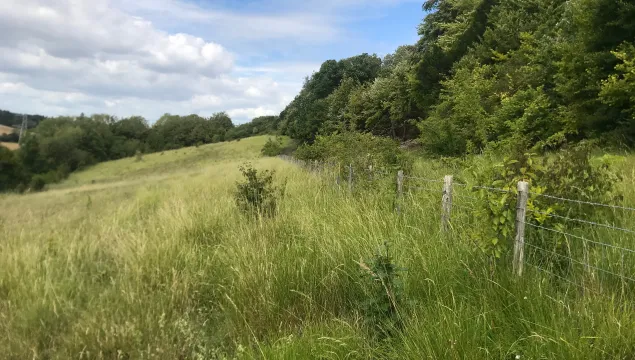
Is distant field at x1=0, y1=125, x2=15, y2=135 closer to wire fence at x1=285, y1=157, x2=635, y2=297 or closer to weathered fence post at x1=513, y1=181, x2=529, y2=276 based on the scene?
wire fence at x1=285, y1=157, x2=635, y2=297

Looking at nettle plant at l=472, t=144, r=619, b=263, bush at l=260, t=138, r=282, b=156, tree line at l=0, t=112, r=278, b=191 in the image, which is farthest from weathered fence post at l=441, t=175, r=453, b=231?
bush at l=260, t=138, r=282, b=156

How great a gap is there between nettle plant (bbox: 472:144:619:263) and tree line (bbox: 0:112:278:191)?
47949mm

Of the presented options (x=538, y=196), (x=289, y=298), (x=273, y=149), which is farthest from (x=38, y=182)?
(x=538, y=196)

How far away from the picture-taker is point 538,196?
3768 mm

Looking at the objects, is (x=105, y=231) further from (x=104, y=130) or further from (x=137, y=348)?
(x=104, y=130)

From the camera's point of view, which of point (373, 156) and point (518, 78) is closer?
point (373, 156)

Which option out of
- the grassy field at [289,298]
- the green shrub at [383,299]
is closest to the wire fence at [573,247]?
the grassy field at [289,298]

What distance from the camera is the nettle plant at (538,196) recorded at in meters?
3.46

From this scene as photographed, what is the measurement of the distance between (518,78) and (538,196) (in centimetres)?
1442

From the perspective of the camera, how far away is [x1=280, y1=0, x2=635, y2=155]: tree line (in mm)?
11164

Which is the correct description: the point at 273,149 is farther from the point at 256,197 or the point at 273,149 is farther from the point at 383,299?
the point at 383,299

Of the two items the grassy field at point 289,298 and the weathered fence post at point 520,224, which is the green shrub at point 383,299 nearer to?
the grassy field at point 289,298

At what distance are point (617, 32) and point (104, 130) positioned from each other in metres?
87.6

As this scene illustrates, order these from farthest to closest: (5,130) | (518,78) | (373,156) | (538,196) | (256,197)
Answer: (5,130)
(518,78)
(373,156)
(256,197)
(538,196)
